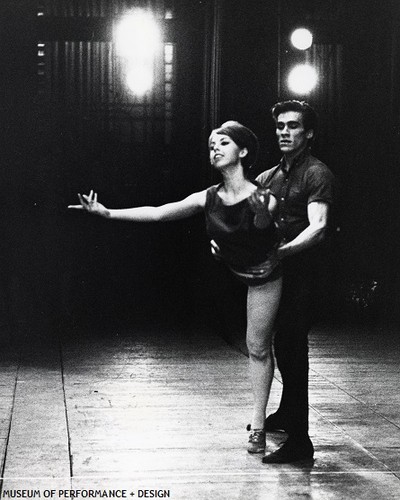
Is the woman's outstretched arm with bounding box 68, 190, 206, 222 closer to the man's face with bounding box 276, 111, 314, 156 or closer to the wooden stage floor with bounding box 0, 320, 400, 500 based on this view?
the man's face with bounding box 276, 111, 314, 156

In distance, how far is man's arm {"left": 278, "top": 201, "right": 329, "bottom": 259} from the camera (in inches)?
237

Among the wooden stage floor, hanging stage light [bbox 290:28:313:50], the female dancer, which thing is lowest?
the wooden stage floor

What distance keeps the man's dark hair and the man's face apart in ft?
0.08

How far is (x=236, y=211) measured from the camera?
6.28m

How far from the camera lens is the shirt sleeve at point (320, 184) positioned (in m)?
6.34

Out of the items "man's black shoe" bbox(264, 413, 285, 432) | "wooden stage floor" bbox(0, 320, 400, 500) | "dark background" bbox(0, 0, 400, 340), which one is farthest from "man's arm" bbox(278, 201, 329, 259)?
"dark background" bbox(0, 0, 400, 340)

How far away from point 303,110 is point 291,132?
6.0 inches

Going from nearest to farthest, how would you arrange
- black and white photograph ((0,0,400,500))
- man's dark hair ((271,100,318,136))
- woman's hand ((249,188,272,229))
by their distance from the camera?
woman's hand ((249,188,272,229))
man's dark hair ((271,100,318,136))
black and white photograph ((0,0,400,500))

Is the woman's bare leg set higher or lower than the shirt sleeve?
Answer: lower

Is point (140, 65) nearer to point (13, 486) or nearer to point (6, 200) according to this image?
point (6, 200)

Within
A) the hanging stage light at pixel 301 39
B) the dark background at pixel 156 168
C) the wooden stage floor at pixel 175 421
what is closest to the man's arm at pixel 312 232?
the wooden stage floor at pixel 175 421

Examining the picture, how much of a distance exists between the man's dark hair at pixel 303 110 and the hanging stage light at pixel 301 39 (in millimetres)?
7146

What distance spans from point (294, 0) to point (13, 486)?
9.21m

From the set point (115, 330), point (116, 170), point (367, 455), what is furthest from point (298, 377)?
point (116, 170)
